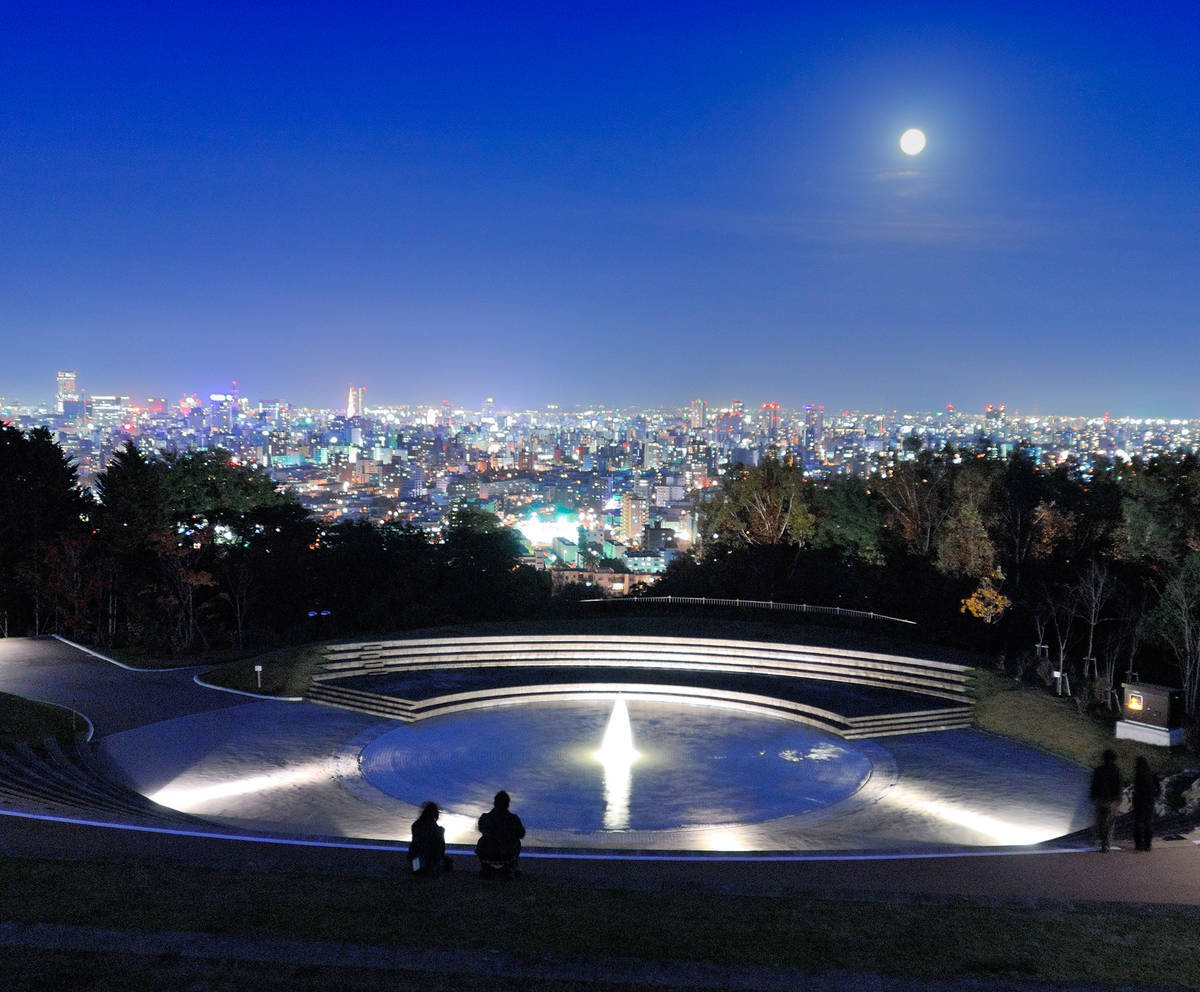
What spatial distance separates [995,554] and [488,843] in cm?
2644

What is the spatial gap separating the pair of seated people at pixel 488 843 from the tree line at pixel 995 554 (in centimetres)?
1627

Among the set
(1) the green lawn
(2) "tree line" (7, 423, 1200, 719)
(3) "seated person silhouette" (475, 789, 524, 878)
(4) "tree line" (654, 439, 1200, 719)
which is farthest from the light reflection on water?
(2) "tree line" (7, 423, 1200, 719)

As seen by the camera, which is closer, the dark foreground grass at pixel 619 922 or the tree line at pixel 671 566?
the dark foreground grass at pixel 619 922

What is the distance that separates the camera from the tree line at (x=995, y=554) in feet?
80.9

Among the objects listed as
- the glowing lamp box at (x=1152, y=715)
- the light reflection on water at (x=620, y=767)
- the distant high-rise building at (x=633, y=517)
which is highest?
the distant high-rise building at (x=633, y=517)

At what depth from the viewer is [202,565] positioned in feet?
108

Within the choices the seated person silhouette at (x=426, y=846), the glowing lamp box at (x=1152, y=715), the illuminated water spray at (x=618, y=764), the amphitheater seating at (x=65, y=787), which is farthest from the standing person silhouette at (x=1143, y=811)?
the amphitheater seating at (x=65, y=787)

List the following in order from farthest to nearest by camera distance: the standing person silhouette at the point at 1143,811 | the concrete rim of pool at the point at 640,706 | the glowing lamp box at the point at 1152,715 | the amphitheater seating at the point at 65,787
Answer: the glowing lamp box at the point at 1152,715 < the concrete rim of pool at the point at 640,706 < the amphitheater seating at the point at 65,787 < the standing person silhouette at the point at 1143,811

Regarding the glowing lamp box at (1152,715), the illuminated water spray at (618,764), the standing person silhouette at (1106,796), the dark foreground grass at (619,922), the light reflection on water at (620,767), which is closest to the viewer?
the dark foreground grass at (619,922)

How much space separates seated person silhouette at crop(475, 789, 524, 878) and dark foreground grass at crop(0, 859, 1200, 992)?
21cm

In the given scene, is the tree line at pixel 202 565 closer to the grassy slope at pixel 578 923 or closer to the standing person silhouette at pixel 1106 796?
the grassy slope at pixel 578 923

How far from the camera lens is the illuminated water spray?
1474 cm

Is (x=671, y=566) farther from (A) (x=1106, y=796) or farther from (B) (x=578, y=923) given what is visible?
(B) (x=578, y=923)

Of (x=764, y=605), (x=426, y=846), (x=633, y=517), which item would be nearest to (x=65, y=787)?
(x=426, y=846)
